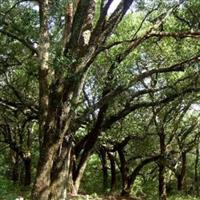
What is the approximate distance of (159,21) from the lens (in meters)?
10.8

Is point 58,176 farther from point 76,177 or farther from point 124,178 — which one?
point 124,178

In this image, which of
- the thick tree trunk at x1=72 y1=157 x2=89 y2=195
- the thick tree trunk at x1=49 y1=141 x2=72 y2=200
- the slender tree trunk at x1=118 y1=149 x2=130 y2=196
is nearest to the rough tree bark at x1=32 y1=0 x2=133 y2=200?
the thick tree trunk at x1=49 y1=141 x2=72 y2=200

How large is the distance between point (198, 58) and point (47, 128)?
3889mm

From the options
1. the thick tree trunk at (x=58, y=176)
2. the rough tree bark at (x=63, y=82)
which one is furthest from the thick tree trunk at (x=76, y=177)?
the rough tree bark at (x=63, y=82)

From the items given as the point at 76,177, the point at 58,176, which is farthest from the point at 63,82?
the point at 76,177

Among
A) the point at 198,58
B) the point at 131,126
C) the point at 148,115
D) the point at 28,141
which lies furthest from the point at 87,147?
the point at 28,141

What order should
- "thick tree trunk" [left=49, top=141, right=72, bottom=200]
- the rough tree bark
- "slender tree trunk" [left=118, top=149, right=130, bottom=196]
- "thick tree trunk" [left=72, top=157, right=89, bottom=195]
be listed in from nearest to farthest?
1. the rough tree bark
2. "thick tree trunk" [left=49, top=141, right=72, bottom=200]
3. "thick tree trunk" [left=72, top=157, right=89, bottom=195]
4. "slender tree trunk" [left=118, top=149, right=130, bottom=196]

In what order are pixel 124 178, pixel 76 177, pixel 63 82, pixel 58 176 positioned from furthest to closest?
pixel 124 178
pixel 76 177
pixel 58 176
pixel 63 82

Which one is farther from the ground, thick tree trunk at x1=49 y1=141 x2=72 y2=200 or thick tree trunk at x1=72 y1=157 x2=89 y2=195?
thick tree trunk at x1=72 y1=157 x2=89 y2=195

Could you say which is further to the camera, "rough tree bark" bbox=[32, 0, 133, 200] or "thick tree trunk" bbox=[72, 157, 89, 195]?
"thick tree trunk" bbox=[72, 157, 89, 195]

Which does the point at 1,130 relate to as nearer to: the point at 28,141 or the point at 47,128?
the point at 28,141

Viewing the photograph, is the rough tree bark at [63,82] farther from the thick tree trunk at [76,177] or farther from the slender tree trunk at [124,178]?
the slender tree trunk at [124,178]

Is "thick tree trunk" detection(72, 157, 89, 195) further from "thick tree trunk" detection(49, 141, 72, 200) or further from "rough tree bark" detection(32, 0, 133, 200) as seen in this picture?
"rough tree bark" detection(32, 0, 133, 200)

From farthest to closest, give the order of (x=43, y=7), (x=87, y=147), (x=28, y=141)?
(x=28, y=141) → (x=87, y=147) → (x=43, y=7)
